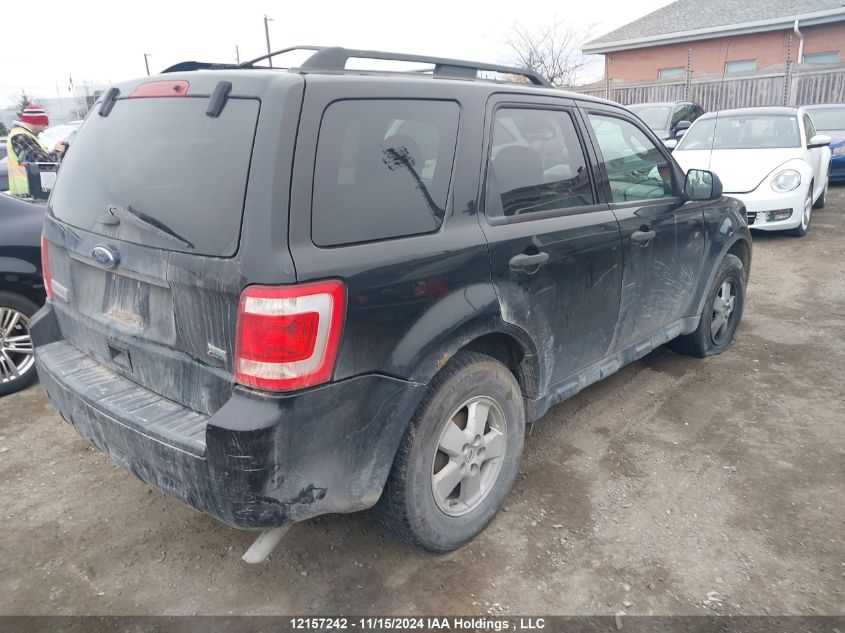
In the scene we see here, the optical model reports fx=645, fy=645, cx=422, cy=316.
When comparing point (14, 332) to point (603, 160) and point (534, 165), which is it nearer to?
point (534, 165)

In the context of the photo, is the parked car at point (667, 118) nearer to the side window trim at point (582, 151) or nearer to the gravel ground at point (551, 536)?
the gravel ground at point (551, 536)

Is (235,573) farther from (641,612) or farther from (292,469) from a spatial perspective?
(641,612)

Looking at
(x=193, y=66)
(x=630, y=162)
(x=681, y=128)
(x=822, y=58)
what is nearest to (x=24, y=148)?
(x=193, y=66)

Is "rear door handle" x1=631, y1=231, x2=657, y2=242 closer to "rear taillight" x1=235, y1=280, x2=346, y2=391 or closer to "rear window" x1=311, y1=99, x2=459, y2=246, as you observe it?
"rear window" x1=311, y1=99, x2=459, y2=246

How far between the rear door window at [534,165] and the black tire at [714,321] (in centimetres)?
177

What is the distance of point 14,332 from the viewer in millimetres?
4352

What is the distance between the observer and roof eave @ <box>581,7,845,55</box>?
20609 millimetres

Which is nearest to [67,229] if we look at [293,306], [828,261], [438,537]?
[293,306]

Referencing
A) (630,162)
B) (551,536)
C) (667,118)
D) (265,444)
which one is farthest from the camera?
(667,118)

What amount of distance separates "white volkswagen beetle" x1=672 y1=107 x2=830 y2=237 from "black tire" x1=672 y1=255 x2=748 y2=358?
384 cm

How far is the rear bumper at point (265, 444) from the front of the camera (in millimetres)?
2023

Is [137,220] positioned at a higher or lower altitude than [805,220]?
higher

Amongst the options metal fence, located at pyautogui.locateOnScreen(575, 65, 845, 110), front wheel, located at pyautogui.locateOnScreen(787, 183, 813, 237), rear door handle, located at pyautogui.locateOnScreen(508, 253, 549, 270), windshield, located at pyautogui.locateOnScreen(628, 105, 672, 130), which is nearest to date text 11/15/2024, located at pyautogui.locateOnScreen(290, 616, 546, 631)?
rear door handle, located at pyautogui.locateOnScreen(508, 253, 549, 270)

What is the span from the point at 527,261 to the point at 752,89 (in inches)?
710
